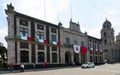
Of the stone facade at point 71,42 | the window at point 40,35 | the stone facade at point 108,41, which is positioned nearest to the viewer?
the window at point 40,35

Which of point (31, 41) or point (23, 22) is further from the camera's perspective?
point (31, 41)

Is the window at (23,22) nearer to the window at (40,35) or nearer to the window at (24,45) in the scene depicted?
the window at (24,45)

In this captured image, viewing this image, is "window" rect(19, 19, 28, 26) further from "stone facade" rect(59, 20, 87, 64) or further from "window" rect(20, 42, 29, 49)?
"stone facade" rect(59, 20, 87, 64)

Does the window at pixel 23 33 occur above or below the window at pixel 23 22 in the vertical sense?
below

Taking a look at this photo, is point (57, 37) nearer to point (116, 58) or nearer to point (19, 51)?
point (19, 51)

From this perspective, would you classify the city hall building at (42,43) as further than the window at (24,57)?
No

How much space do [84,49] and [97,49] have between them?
1487cm

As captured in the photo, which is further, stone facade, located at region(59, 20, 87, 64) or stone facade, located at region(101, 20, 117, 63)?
stone facade, located at region(101, 20, 117, 63)

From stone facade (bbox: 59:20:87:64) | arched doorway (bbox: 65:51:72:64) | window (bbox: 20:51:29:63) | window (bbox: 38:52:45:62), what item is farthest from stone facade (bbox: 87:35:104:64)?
window (bbox: 20:51:29:63)

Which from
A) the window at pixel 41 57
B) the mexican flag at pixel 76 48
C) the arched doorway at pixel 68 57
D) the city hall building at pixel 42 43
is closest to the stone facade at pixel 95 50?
the city hall building at pixel 42 43

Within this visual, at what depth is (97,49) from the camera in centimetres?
8231

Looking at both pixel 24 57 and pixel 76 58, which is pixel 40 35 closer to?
pixel 24 57

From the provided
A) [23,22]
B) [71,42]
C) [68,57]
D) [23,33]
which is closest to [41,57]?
[23,33]

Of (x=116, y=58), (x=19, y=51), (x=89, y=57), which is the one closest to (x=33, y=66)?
(x=19, y=51)
